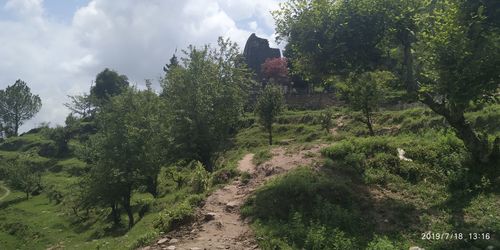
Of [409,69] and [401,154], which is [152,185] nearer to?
[401,154]

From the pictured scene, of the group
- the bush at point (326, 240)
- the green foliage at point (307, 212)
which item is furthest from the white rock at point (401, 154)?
the bush at point (326, 240)

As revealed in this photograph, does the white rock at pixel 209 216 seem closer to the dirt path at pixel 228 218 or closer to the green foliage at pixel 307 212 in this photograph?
the dirt path at pixel 228 218

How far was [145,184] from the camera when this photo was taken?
113ft

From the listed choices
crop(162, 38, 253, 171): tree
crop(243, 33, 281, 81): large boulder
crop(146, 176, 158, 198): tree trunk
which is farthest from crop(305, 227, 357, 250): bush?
crop(243, 33, 281, 81): large boulder

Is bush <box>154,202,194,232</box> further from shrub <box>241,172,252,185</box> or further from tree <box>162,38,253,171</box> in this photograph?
tree <box>162,38,253,171</box>

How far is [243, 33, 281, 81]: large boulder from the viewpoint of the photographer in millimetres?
90375

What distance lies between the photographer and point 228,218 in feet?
46.3

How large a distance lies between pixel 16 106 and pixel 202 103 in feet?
341

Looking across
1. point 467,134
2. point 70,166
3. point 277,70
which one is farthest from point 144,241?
point 277,70

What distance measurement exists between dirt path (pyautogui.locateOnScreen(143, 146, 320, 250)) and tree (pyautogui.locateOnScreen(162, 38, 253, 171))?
10.5 m

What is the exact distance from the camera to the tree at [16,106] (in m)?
115

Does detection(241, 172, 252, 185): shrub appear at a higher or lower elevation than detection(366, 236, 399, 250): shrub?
higher

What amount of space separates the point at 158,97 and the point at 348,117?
22.8 meters

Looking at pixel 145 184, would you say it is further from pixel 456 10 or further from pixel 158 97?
pixel 456 10
